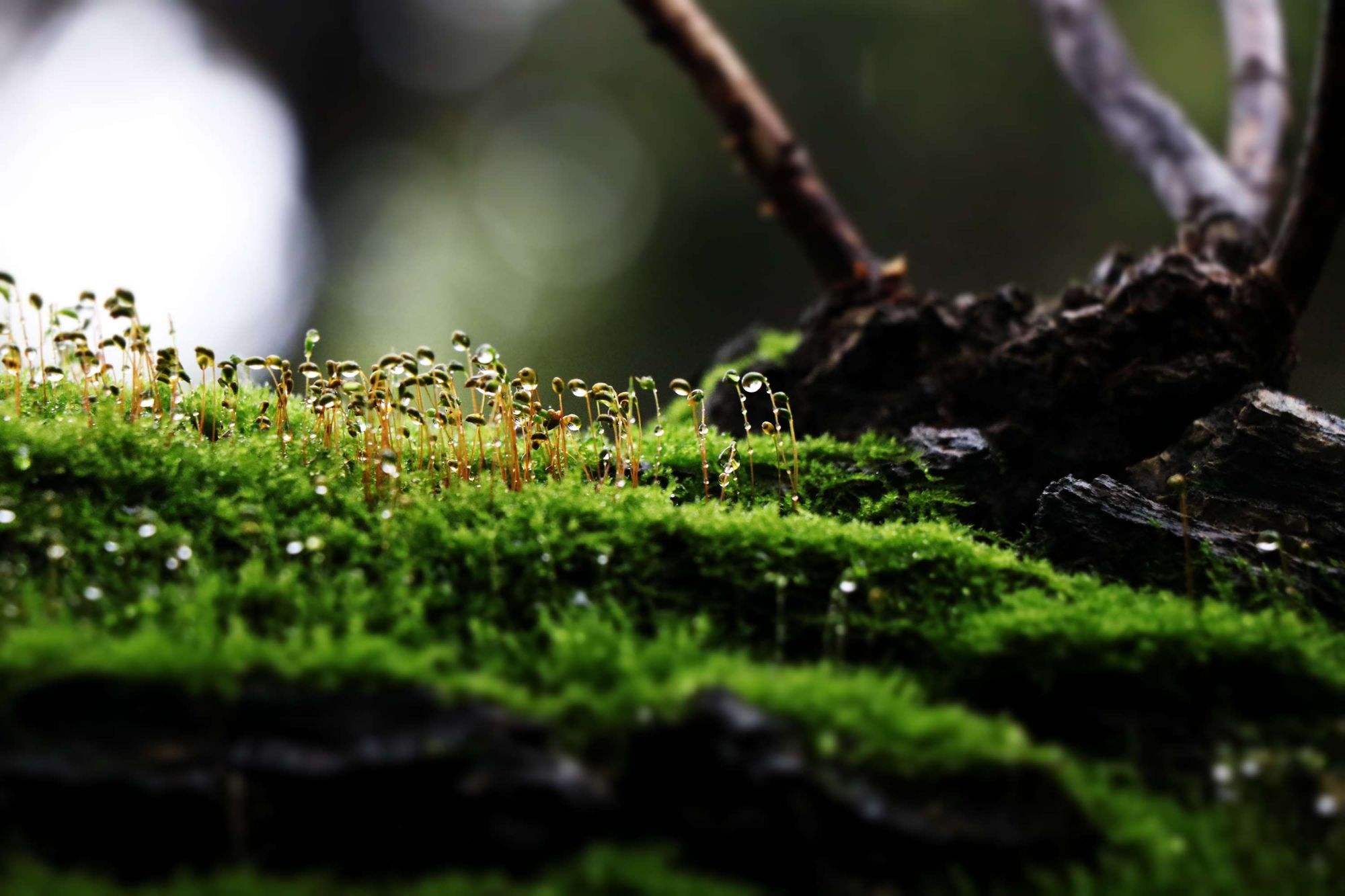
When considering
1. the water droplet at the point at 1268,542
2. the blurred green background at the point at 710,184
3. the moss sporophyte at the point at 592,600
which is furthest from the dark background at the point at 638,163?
the water droplet at the point at 1268,542

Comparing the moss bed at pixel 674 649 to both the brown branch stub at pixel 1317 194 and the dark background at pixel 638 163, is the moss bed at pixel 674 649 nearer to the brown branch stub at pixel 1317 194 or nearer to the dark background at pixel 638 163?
the brown branch stub at pixel 1317 194

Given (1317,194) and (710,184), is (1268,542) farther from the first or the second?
(710,184)

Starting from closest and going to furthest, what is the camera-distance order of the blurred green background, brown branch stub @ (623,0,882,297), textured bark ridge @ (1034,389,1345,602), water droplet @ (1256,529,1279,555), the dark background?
water droplet @ (1256,529,1279,555) → textured bark ridge @ (1034,389,1345,602) → brown branch stub @ (623,0,882,297) → the dark background → the blurred green background

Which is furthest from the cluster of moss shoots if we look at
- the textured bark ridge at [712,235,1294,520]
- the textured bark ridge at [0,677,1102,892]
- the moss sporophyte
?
the textured bark ridge at [0,677,1102,892]

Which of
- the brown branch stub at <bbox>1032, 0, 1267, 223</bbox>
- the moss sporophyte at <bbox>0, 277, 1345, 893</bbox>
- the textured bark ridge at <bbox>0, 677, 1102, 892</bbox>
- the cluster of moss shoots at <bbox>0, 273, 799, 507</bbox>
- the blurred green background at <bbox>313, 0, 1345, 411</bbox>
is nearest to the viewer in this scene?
the textured bark ridge at <bbox>0, 677, 1102, 892</bbox>

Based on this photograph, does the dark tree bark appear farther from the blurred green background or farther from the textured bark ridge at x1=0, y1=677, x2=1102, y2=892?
the blurred green background
